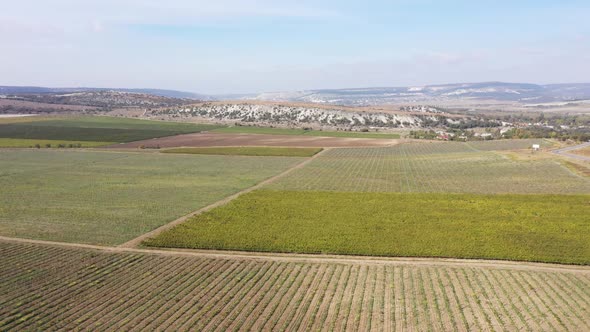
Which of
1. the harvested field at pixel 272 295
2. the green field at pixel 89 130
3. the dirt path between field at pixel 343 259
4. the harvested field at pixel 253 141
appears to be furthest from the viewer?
the green field at pixel 89 130

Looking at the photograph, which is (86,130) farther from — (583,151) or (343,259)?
(583,151)

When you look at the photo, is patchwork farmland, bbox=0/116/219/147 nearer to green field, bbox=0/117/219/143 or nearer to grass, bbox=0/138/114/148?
green field, bbox=0/117/219/143

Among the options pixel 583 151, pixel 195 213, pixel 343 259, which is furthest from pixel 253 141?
pixel 343 259

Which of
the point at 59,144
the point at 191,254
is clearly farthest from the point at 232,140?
the point at 191,254

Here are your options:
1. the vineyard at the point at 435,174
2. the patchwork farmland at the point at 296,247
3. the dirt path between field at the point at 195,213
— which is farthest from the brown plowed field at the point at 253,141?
the dirt path between field at the point at 195,213

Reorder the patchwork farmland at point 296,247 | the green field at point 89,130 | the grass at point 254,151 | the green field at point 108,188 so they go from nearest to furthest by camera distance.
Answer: the patchwork farmland at point 296,247
the green field at point 108,188
the grass at point 254,151
the green field at point 89,130

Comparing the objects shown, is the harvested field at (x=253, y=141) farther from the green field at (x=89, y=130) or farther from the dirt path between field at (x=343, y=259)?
the dirt path between field at (x=343, y=259)

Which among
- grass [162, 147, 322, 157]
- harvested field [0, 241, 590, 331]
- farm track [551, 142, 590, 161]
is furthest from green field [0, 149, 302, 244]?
farm track [551, 142, 590, 161]
